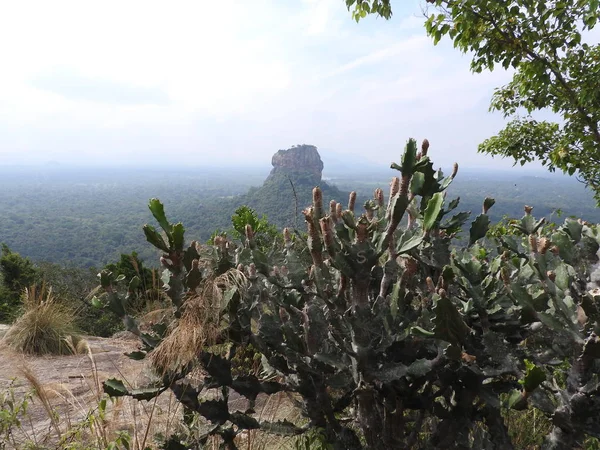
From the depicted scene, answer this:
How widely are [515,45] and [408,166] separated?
4158 millimetres

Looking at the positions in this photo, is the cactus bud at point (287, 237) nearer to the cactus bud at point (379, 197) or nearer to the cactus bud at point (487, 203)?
the cactus bud at point (379, 197)

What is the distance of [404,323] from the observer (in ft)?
4.28

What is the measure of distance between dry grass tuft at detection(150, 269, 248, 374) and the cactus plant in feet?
0.05

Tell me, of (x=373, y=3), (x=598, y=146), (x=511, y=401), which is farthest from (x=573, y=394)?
(x=598, y=146)

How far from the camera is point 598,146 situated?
16.4 ft

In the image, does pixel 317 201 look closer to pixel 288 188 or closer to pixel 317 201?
pixel 317 201

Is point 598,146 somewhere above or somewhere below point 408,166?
above

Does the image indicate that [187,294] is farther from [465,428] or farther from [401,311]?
[465,428]

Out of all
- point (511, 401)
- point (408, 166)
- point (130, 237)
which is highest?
point (408, 166)

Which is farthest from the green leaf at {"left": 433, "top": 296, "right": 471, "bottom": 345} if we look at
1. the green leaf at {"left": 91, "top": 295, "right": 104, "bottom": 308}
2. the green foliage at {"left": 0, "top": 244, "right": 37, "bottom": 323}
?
the green foliage at {"left": 0, "top": 244, "right": 37, "bottom": 323}

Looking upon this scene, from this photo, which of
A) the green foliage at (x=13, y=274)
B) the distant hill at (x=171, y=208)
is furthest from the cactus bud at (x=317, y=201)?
the distant hill at (x=171, y=208)

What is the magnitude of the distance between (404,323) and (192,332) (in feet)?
2.53

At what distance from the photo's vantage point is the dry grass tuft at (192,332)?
1.51 metres

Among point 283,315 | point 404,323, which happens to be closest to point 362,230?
point 404,323
